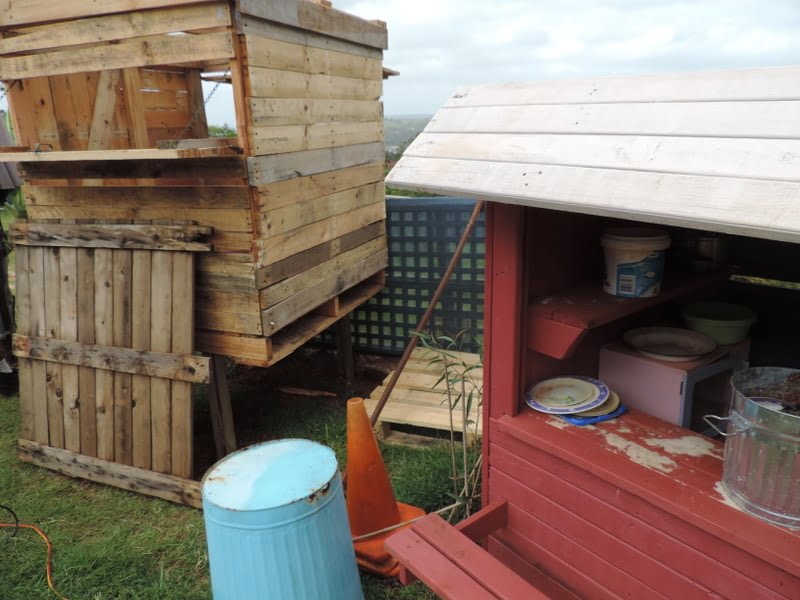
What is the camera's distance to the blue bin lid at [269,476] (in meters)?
2.15

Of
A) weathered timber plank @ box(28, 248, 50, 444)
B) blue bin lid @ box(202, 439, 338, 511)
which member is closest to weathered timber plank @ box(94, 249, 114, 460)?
weathered timber plank @ box(28, 248, 50, 444)

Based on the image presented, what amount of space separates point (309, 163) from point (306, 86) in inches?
17.9

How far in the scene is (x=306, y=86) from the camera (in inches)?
139

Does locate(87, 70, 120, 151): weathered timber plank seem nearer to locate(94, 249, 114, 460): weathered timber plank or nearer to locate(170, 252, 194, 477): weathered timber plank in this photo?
locate(94, 249, 114, 460): weathered timber plank

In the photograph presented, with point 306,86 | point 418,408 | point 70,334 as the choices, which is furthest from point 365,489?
point 306,86

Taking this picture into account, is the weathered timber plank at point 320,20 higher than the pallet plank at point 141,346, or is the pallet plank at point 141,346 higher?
the weathered timber plank at point 320,20

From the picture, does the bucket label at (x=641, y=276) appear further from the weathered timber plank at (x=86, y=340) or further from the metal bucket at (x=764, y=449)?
the weathered timber plank at (x=86, y=340)

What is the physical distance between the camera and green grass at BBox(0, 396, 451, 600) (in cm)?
288

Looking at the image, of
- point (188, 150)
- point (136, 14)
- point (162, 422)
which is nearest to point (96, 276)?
point (162, 422)

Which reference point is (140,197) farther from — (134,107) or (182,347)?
(182,347)

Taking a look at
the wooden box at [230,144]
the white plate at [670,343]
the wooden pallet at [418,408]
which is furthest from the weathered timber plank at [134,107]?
the white plate at [670,343]

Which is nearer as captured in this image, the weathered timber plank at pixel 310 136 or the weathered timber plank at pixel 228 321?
the weathered timber plank at pixel 310 136

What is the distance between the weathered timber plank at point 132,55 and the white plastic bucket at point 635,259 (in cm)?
205

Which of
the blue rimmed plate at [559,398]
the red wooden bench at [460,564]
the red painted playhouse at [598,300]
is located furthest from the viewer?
the blue rimmed plate at [559,398]
